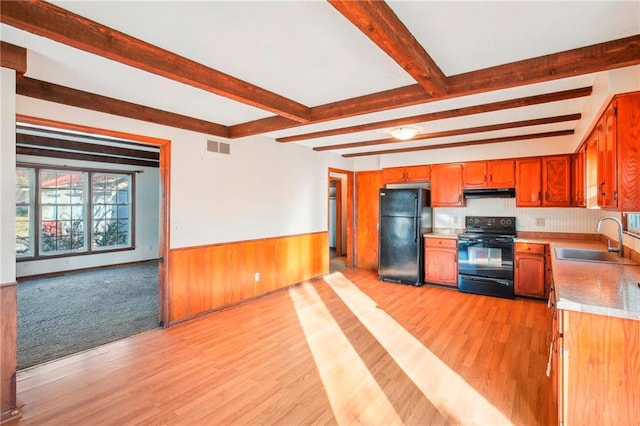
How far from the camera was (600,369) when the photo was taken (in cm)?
161

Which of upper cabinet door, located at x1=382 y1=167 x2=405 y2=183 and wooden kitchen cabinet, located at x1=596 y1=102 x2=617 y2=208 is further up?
upper cabinet door, located at x1=382 y1=167 x2=405 y2=183

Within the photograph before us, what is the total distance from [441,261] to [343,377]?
3.25m

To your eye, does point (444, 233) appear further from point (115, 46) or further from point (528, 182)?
point (115, 46)

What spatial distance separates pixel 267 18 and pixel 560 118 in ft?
11.6

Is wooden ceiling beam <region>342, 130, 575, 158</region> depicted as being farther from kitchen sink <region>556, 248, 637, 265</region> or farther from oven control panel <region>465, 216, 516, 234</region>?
kitchen sink <region>556, 248, 637, 265</region>

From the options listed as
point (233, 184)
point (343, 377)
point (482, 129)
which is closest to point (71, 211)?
point (233, 184)

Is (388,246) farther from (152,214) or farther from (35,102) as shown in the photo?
(152,214)

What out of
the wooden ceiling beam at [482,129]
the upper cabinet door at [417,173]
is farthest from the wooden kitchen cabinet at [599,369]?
the upper cabinet door at [417,173]

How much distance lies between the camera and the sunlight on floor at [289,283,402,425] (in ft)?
6.78

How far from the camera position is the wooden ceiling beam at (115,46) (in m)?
1.63

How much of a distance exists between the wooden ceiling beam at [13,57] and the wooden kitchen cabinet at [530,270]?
5666 mm

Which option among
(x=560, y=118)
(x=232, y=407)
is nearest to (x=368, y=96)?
(x=560, y=118)

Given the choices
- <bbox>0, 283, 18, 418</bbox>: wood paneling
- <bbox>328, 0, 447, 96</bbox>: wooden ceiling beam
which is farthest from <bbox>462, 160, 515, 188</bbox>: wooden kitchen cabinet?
<bbox>0, 283, 18, 418</bbox>: wood paneling

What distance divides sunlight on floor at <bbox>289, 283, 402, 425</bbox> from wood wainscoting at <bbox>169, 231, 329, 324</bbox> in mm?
994
